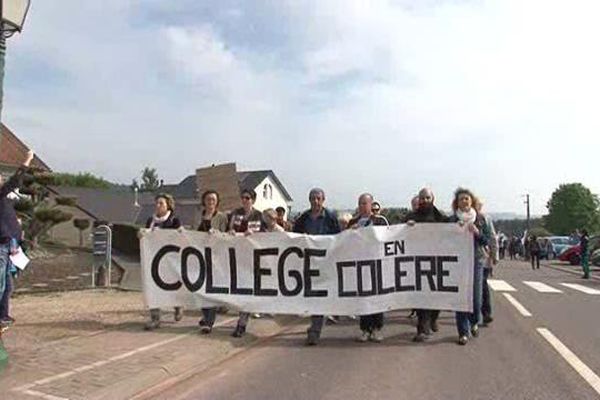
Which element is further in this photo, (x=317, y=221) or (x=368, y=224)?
(x=368, y=224)

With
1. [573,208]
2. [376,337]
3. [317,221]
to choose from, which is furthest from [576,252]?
[573,208]

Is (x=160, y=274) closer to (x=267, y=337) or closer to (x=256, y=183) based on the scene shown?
(x=267, y=337)

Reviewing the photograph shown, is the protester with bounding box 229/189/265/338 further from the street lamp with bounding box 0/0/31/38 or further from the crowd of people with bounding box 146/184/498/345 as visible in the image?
the street lamp with bounding box 0/0/31/38

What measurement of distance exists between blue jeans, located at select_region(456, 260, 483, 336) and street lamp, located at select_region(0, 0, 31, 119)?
Result: 6.23 meters

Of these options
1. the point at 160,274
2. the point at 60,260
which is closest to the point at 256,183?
the point at 60,260

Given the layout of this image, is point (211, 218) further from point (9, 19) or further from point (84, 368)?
point (9, 19)

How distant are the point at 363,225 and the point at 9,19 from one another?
5420 millimetres

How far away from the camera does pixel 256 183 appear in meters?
80.6

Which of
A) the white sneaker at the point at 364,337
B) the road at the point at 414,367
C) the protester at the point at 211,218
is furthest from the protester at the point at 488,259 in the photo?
the protester at the point at 211,218

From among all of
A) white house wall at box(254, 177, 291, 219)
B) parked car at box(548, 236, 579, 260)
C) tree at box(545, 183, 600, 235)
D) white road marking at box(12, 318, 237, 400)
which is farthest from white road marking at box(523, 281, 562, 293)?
tree at box(545, 183, 600, 235)

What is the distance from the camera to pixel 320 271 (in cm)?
1020

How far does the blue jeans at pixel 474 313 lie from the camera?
989cm

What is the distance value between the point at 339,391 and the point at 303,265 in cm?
330

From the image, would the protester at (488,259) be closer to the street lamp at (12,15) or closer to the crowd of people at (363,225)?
the crowd of people at (363,225)
